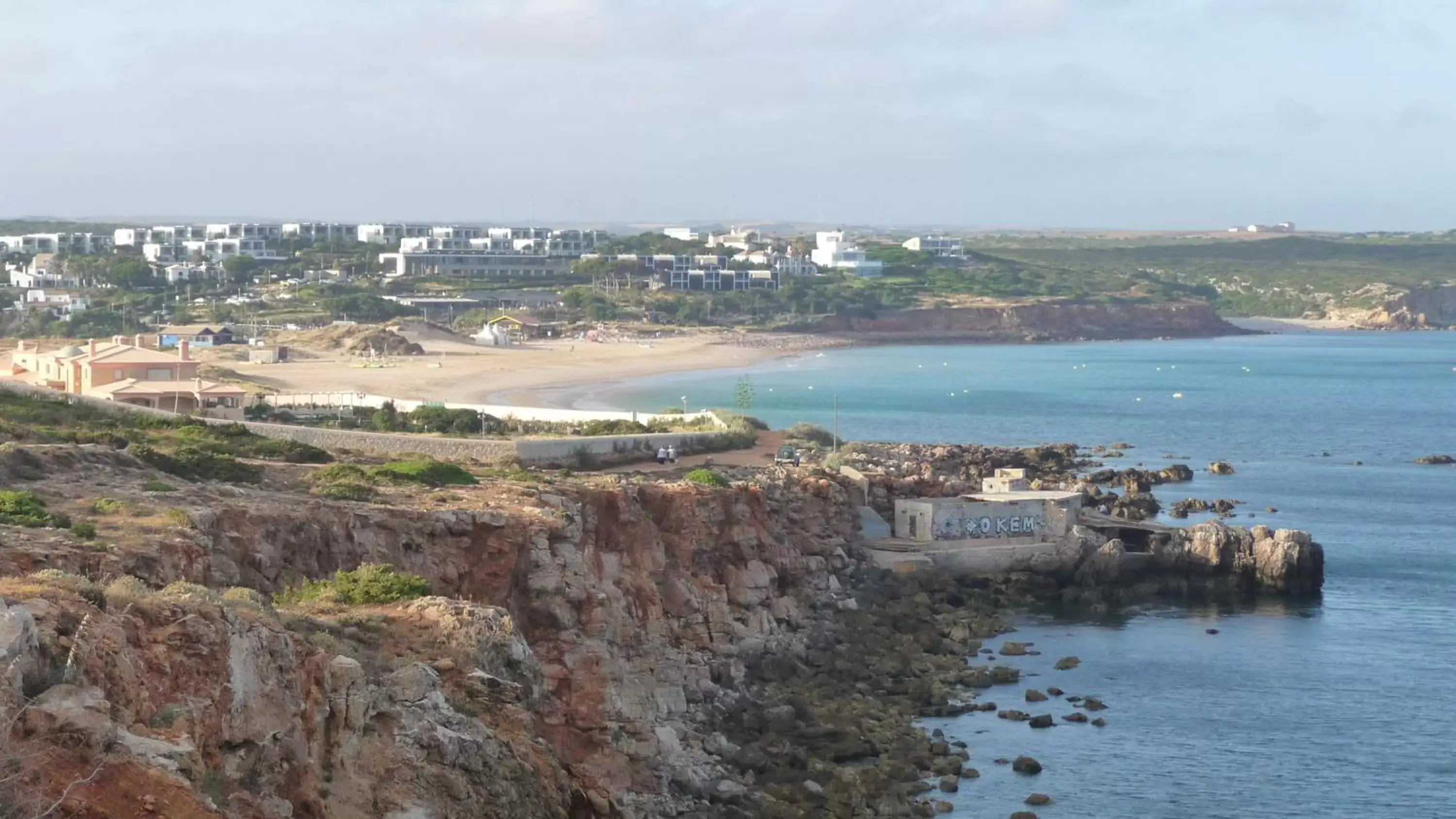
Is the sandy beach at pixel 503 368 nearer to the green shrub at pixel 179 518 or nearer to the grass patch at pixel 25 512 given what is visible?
the green shrub at pixel 179 518

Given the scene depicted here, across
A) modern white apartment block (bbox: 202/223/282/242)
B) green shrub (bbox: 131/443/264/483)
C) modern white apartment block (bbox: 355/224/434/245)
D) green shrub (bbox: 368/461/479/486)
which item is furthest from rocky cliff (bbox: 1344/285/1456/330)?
green shrub (bbox: 131/443/264/483)

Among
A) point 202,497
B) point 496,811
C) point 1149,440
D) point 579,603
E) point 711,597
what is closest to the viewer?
point 496,811

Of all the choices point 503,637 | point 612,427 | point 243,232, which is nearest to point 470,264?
point 243,232

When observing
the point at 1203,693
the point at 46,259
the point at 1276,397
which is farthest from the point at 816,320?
the point at 1203,693

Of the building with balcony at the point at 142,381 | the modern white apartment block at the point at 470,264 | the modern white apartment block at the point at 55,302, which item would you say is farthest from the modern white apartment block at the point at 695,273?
the building with balcony at the point at 142,381

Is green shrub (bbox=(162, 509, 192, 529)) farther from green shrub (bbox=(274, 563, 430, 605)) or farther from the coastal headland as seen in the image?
green shrub (bbox=(274, 563, 430, 605))

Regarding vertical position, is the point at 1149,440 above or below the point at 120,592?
below

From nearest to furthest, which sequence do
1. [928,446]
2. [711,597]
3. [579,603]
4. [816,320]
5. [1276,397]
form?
1. [579,603]
2. [711,597]
3. [928,446]
4. [1276,397]
5. [816,320]

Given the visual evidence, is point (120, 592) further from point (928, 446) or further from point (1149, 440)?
point (1149, 440)
